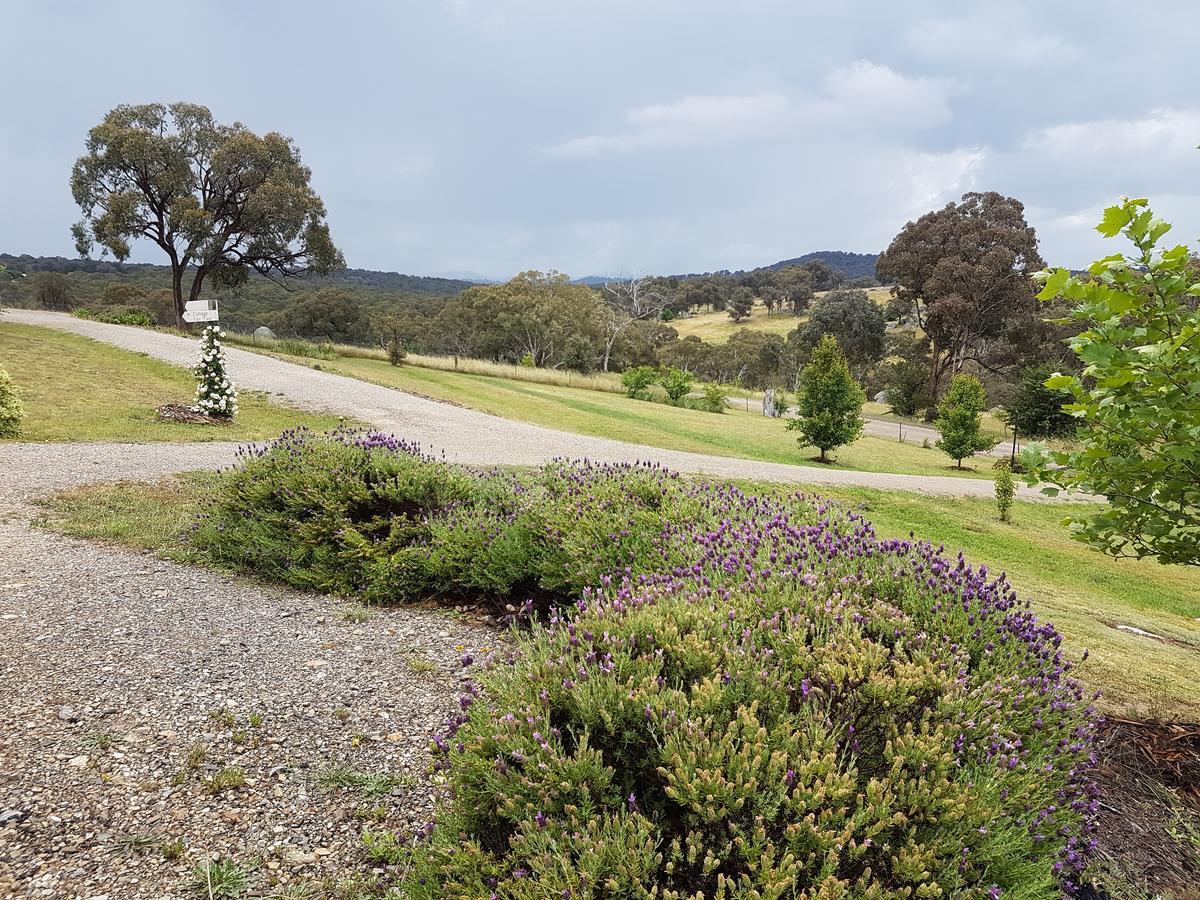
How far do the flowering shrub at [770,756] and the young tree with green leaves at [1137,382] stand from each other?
2.51ft

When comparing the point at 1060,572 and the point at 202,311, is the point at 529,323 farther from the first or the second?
the point at 1060,572

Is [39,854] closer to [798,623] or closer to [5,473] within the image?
[798,623]

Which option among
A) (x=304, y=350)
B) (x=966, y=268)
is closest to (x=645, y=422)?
(x=304, y=350)

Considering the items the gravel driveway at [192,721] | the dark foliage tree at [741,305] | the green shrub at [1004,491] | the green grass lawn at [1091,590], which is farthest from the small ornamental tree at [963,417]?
the dark foliage tree at [741,305]

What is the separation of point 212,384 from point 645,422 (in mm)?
15090

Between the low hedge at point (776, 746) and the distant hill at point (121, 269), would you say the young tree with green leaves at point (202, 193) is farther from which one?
the low hedge at point (776, 746)

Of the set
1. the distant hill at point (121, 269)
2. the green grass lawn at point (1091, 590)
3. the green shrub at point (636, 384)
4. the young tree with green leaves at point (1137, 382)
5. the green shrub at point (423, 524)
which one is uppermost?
the distant hill at point (121, 269)

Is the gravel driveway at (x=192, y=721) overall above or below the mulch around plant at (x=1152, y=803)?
below

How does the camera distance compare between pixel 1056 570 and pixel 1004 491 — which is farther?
pixel 1004 491

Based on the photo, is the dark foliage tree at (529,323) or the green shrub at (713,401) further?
the dark foliage tree at (529,323)

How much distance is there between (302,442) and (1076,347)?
6.54 meters

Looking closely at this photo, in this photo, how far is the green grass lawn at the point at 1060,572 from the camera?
4.93 meters

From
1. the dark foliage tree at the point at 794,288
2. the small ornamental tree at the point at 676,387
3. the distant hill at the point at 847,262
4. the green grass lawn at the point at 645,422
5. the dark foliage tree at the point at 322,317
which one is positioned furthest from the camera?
the distant hill at the point at 847,262

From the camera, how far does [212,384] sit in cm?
1479
